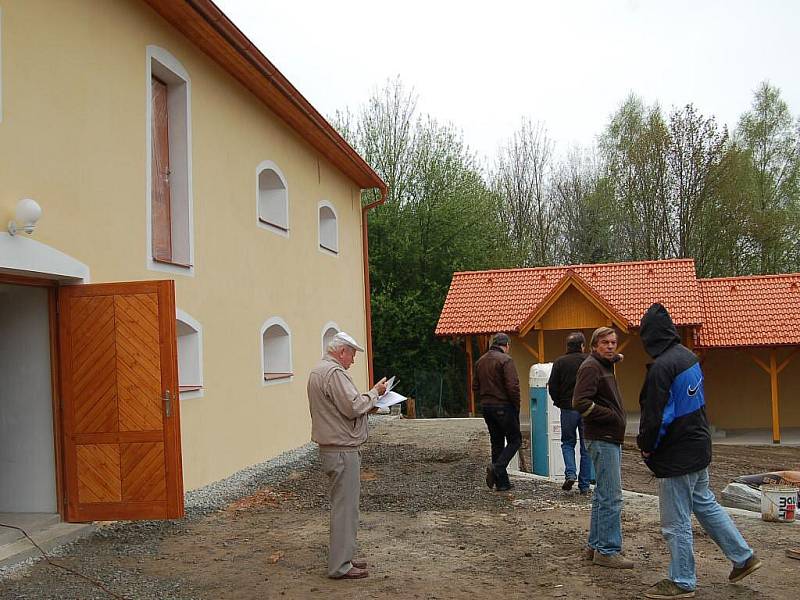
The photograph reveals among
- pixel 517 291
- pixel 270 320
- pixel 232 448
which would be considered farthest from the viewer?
pixel 517 291

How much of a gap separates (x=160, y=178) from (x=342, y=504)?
506 cm

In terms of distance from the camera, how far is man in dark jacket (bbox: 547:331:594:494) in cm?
848

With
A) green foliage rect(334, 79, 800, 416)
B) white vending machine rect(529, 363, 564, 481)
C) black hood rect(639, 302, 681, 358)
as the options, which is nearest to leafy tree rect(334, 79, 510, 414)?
green foliage rect(334, 79, 800, 416)

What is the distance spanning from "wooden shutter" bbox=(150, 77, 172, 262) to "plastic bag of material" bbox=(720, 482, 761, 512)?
261 inches

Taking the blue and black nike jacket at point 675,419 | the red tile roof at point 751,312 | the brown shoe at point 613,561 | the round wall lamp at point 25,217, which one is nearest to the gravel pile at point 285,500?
the brown shoe at point 613,561

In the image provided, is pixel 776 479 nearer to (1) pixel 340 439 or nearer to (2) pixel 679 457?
(2) pixel 679 457

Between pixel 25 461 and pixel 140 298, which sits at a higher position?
pixel 140 298

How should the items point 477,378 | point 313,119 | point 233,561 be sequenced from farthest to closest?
point 313,119 → point 477,378 → point 233,561

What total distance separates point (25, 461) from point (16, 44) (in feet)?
11.3

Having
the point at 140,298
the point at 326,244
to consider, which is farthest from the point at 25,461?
the point at 326,244

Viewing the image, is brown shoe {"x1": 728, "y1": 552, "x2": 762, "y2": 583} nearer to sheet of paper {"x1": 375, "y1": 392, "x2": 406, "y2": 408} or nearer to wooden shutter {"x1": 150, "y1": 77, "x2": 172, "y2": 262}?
sheet of paper {"x1": 375, "y1": 392, "x2": 406, "y2": 408}

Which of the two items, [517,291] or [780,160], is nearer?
[517,291]

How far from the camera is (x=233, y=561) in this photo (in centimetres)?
648

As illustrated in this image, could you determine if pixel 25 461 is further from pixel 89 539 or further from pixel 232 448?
pixel 232 448
